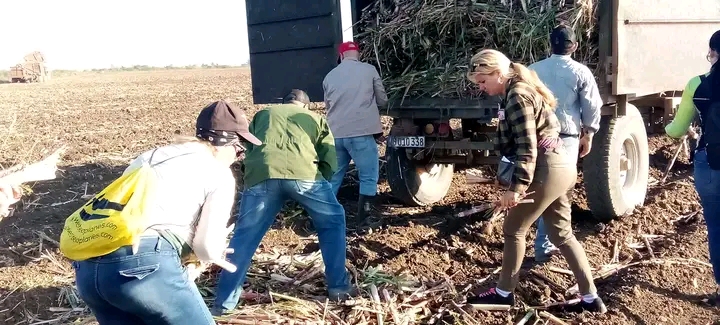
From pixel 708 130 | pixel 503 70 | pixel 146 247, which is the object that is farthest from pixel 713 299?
pixel 146 247

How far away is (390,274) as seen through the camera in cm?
530

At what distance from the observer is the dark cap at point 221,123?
3.16m

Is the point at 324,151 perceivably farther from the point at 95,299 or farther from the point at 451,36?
the point at 451,36

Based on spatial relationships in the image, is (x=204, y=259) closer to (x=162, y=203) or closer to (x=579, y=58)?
(x=162, y=203)

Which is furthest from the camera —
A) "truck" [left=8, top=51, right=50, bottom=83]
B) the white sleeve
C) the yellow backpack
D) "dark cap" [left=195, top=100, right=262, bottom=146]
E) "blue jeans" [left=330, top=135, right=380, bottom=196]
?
"truck" [left=8, top=51, right=50, bottom=83]

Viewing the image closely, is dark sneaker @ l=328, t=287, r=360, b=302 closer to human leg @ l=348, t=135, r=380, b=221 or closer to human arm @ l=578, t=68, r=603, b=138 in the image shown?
human arm @ l=578, t=68, r=603, b=138

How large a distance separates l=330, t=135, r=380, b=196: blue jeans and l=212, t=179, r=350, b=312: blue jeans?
1.98 meters

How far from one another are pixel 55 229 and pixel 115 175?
2.91 metres

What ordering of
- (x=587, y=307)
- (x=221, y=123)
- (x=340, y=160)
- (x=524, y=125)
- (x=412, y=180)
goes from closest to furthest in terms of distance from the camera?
(x=221, y=123), (x=524, y=125), (x=587, y=307), (x=340, y=160), (x=412, y=180)

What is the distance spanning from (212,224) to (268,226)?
1863 mm

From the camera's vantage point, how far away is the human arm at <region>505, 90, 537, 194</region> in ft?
13.5

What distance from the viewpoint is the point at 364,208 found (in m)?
7.03

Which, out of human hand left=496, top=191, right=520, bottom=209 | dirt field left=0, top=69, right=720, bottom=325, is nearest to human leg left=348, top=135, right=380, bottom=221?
dirt field left=0, top=69, right=720, bottom=325

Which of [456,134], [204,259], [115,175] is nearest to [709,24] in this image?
[456,134]
